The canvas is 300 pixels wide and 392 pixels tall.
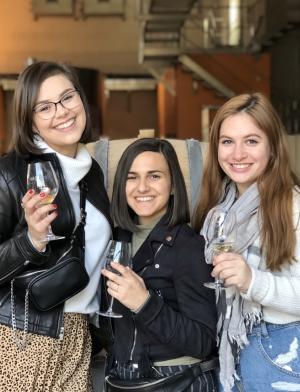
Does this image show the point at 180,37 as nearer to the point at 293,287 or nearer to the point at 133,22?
the point at 133,22

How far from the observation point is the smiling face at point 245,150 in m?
1.79

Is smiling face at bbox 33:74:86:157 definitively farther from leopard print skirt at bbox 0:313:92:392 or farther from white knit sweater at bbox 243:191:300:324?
Result: white knit sweater at bbox 243:191:300:324

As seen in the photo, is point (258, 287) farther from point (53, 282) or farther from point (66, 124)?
point (66, 124)

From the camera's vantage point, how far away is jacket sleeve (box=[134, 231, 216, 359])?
1704 mm

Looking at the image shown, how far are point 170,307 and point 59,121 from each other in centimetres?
64

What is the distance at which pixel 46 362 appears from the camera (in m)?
1.77

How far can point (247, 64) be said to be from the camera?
12500 mm

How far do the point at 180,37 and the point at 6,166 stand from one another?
11373 mm

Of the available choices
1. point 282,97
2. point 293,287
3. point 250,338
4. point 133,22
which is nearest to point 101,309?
point 250,338

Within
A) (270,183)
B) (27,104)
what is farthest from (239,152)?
(27,104)

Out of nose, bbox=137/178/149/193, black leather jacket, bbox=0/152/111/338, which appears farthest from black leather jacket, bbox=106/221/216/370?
black leather jacket, bbox=0/152/111/338

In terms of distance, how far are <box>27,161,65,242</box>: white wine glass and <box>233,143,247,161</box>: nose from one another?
52 cm

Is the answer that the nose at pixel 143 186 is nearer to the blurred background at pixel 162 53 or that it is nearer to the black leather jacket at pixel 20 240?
the black leather jacket at pixel 20 240

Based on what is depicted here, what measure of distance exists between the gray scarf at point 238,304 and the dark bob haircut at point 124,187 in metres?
0.15
